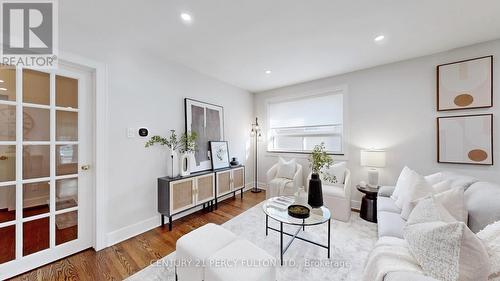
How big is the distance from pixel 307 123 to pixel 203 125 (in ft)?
7.29

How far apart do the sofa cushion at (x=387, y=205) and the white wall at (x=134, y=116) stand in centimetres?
296

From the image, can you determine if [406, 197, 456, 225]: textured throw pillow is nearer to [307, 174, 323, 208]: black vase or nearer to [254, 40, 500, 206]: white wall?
[307, 174, 323, 208]: black vase

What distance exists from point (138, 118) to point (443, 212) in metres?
3.14

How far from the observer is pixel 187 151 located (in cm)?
279

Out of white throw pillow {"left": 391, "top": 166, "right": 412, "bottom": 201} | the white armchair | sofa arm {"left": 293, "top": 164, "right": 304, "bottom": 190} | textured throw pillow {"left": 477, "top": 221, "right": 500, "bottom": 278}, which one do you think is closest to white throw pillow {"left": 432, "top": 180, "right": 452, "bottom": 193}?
white throw pillow {"left": 391, "top": 166, "right": 412, "bottom": 201}

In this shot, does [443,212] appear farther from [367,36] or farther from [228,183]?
[228,183]

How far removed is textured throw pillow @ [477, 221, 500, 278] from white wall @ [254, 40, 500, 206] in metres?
2.16

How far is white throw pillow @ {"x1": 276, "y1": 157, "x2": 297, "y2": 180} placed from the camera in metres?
3.62

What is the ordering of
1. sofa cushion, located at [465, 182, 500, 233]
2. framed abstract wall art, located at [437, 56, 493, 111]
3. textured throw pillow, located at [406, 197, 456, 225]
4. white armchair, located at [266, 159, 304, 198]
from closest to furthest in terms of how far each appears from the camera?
textured throw pillow, located at [406, 197, 456, 225] → sofa cushion, located at [465, 182, 500, 233] → framed abstract wall art, located at [437, 56, 493, 111] → white armchair, located at [266, 159, 304, 198]

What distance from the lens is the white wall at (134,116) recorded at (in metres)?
2.12

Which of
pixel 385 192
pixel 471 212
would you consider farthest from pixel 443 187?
pixel 385 192

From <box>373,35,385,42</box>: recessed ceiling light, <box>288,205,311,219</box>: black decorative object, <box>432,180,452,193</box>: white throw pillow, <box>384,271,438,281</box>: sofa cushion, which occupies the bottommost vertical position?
<box>288,205,311,219</box>: black decorative object

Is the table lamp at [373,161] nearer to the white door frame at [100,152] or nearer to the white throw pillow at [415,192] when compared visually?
the white throw pillow at [415,192]

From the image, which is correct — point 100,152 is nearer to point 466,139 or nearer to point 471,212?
point 471,212
